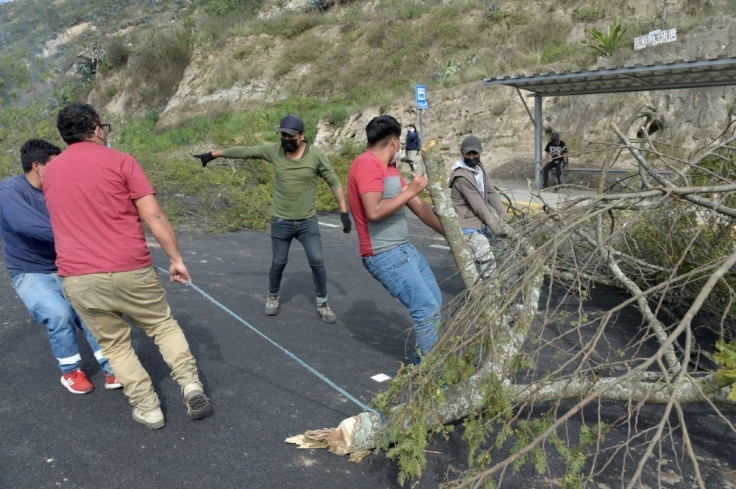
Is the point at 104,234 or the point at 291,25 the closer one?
the point at 104,234

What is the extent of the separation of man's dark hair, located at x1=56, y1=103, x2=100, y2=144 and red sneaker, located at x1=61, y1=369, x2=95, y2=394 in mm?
1602

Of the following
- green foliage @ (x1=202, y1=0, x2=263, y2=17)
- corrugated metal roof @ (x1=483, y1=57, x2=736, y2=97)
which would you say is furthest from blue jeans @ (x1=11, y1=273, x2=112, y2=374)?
green foliage @ (x1=202, y1=0, x2=263, y2=17)

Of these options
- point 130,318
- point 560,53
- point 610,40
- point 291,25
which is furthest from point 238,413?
point 291,25

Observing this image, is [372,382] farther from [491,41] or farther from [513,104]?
[491,41]

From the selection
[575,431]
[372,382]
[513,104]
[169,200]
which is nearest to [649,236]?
[575,431]

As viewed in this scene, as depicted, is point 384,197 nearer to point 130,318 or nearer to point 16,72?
point 130,318

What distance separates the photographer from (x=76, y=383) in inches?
144

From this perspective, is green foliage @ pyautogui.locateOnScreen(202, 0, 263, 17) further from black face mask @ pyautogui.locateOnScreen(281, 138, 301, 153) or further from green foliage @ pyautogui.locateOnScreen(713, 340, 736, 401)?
green foliage @ pyautogui.locateOnScreen(713, 340, 736, 401)

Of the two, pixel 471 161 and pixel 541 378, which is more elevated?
pixel 471 161

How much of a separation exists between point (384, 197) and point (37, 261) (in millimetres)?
2314

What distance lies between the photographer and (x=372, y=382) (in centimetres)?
383

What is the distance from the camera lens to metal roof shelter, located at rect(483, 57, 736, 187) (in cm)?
881

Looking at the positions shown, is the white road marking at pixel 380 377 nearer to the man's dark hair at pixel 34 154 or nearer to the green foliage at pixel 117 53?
the man's dark hair at pixel 34 154

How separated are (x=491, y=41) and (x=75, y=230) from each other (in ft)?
73.1
